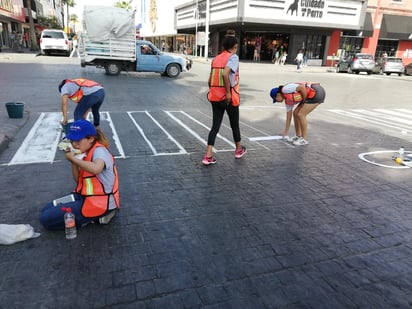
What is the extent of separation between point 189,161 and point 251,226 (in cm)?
218

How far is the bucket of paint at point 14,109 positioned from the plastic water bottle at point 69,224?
18.3ft

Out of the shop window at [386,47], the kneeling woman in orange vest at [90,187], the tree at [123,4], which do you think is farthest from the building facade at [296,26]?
the tree at [123,4]

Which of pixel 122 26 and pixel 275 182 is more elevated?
pixel 122 26

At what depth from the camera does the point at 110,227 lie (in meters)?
3.45

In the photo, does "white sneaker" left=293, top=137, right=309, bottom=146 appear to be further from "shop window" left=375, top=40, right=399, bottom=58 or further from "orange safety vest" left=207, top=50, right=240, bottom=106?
"shop window" left=375, top=40, right=399, bottom=58

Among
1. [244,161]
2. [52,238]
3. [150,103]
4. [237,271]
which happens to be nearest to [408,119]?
[244,161]

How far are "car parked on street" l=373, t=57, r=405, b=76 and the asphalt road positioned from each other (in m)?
24.2

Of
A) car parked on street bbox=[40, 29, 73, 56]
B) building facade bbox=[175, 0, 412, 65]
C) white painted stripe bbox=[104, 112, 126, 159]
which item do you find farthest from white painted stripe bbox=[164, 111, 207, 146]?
car parked on street bbox=[40, 29, 73, 56]

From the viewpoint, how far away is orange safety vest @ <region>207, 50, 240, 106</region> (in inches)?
193

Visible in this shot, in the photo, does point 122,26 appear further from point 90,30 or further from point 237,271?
point 237,271

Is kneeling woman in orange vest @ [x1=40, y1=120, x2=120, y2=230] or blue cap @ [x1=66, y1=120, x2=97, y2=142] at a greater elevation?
blue cap @ [x1=66, y1=120, x2=97, y2=142]

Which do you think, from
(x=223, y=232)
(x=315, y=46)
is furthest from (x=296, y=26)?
(x=223, y=232)

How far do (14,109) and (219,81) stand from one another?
5.32 m

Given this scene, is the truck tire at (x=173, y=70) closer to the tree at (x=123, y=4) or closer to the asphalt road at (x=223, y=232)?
the asphalt road at (x=223, y=232)
